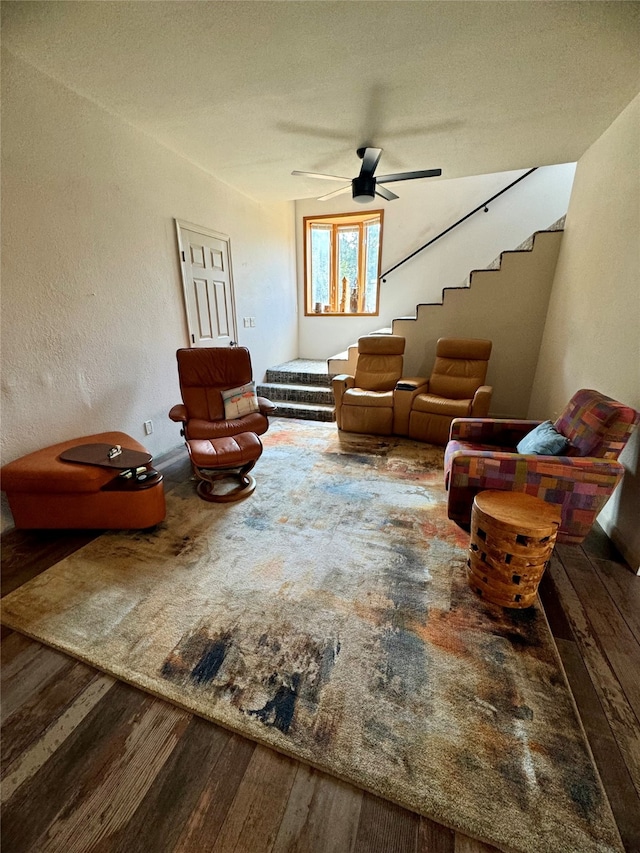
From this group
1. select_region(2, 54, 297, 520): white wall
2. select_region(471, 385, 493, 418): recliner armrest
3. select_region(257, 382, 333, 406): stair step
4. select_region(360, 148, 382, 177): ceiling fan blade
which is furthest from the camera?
select_region(257, 382, 333, 406): stair step

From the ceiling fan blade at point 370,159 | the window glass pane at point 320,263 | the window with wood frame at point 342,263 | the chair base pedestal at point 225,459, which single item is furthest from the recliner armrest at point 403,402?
the window glass pane at point 320,263

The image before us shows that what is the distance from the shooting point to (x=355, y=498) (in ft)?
8.00

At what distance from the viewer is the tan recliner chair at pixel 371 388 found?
360 cm

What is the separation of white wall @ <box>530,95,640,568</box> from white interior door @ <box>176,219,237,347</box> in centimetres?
348

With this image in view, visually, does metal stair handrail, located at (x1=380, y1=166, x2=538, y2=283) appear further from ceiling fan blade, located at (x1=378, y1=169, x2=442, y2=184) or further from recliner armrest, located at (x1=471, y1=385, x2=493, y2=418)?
recliner armrest, located at (x1=471, y1=385, x2=493, y2=418)

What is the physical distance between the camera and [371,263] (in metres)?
5.20

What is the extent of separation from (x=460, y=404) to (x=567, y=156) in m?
2.47

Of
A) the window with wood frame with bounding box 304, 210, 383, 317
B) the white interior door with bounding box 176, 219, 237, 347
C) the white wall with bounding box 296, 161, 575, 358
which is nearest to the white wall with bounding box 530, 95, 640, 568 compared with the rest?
the white wall with bounding box 296, 161, 575, 358

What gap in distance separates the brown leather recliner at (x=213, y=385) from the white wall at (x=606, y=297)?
2438 millimetres

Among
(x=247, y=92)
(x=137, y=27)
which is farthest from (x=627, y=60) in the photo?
(x=137, y=27)

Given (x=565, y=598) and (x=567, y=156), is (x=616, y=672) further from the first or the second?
(x=567, y=156)

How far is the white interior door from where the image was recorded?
10.7 ft

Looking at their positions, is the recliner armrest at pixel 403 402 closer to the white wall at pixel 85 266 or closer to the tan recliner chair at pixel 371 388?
the tan recliner chair at pixel 371 388

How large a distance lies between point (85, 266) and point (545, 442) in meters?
3.27
